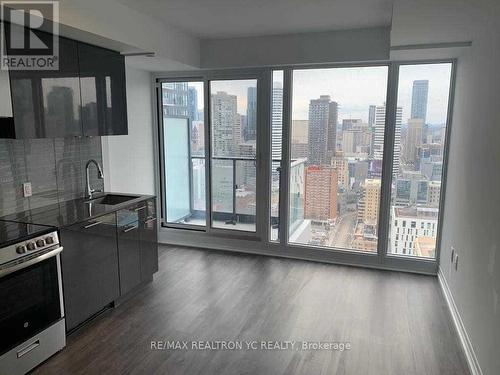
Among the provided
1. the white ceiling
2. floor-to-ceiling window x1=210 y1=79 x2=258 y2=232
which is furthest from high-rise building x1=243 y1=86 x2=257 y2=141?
the white ceiling

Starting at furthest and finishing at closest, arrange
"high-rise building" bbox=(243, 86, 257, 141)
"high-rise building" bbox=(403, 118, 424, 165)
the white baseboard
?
"high-rise building" bbox=(243, 86, 257, 141) → "high-rise building" bbox=(403, 118, 424, 165) → the white baseboard

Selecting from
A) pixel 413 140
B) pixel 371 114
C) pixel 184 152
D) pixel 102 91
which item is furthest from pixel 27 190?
pixel 413 140

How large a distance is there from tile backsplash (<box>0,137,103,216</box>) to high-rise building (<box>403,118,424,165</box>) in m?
3.28

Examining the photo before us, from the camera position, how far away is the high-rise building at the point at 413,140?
4.02 m

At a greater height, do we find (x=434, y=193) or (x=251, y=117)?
(x=251, y=117)

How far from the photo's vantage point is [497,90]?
7.82 feet

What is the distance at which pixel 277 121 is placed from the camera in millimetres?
4504

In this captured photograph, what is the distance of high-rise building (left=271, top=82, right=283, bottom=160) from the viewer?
4.45m

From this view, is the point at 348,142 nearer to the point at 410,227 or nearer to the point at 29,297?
the point at 410,227

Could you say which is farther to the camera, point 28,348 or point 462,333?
point 462,333

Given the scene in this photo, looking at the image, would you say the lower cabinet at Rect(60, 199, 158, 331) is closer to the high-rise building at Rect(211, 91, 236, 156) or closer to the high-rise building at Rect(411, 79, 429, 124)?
the high-rise building at Rect(211, 91, 236, 156)

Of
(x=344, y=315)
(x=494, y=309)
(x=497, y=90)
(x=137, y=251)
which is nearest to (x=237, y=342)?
(x=344, y=315)

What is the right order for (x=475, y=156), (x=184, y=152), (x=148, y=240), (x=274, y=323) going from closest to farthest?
(x=475, y=156)
(x=274, y=323)
(x=148, y=240)
(x=184, y=152)

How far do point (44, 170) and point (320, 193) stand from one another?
2.92m
